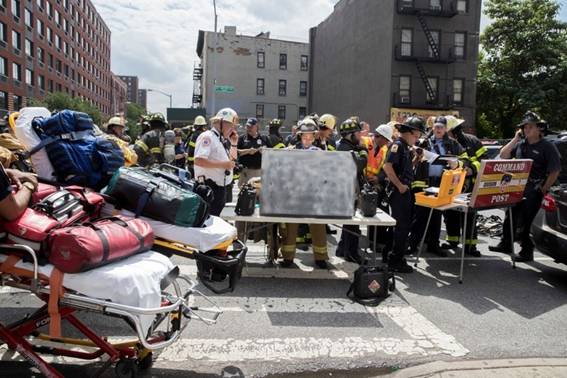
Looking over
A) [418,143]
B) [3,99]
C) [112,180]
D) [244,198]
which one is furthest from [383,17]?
[3,99]

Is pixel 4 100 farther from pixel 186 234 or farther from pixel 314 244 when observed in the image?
pixel 186 234

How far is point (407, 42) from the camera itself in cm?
2898

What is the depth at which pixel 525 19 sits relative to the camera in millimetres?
32656

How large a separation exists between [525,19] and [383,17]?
1103cm

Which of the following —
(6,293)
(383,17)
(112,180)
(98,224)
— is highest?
(383,17)

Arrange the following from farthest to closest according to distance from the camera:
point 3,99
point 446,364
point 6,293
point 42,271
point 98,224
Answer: point 3,99
point 6,293
point 446,364
point 98,224
point 42,271

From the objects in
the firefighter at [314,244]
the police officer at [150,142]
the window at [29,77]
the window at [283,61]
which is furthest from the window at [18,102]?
the firefighter at [314,244]

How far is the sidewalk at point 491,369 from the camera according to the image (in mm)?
3623

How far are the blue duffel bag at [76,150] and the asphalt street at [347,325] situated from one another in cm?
144

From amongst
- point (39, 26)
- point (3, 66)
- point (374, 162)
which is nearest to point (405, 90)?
point (374, 162)

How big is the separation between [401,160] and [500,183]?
1359 millimetres

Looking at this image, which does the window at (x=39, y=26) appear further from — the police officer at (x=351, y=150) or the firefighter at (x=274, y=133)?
the police officer at (x=351, y=150)

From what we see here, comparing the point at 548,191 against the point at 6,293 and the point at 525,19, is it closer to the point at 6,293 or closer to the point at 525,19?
the point at 6,293

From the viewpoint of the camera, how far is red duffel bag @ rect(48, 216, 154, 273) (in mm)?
2652
